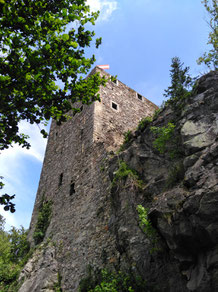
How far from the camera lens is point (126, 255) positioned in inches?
283

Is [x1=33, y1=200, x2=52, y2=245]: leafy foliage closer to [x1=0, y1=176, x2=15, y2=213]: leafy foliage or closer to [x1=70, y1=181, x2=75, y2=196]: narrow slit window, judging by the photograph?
[x1=70, y1=181, x2=75, y2=196]: narrow slit window

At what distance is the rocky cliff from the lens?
5020mm

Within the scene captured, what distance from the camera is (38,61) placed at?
5.91m

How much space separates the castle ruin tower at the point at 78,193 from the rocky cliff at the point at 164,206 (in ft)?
0.26

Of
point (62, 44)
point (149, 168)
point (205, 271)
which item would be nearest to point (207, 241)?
point (205, 271)

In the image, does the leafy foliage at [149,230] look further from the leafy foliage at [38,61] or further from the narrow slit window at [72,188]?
the narrow slit window at [72,188]

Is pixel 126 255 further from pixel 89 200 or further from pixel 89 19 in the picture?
pixel 89 19

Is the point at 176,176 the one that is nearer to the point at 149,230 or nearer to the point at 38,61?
the point at 149,230

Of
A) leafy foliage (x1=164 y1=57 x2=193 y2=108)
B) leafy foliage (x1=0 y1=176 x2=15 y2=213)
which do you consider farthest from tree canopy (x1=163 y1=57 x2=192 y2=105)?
leafy foliage (x1=0 y1=176 x2=15 y2=213)

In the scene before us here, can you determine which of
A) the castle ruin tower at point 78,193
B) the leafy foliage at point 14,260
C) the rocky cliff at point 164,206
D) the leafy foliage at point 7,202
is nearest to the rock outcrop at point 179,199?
the rocky cliff at point 164,206

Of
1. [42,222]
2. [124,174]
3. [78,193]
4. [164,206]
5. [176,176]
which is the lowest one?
[164,206]

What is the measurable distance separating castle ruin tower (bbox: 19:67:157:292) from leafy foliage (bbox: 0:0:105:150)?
4.13 metres

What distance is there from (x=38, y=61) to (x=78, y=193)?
666 cm

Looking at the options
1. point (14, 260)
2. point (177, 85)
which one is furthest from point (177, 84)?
point (14, 260)
